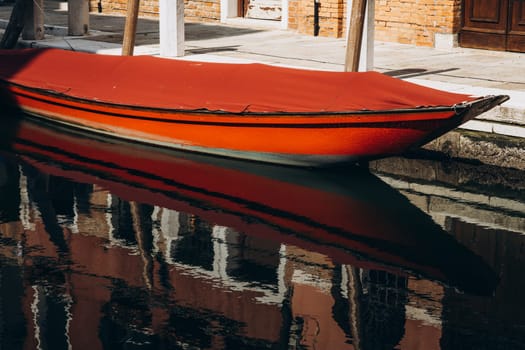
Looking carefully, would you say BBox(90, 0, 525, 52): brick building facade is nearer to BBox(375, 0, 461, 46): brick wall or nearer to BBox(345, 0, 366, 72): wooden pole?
BBox(375, 0, 461, 46): brick wall

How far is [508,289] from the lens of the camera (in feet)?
29.0

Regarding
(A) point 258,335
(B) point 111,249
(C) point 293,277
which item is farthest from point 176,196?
(A) point 258,335

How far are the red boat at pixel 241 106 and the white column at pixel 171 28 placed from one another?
5.71ft

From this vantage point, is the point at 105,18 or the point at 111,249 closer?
the point at 111,249

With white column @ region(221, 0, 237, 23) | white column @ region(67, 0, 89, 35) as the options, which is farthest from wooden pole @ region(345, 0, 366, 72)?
white column @ region(221, 0, 237, 23)

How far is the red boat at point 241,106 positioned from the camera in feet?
37.8

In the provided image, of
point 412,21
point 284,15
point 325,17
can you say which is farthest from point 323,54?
point 284,15

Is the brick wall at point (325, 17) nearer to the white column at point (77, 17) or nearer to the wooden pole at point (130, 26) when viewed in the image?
the white column at point (77, 17)

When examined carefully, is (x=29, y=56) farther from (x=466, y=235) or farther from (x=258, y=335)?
(x=258, y=335)

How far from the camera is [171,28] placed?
1606cm

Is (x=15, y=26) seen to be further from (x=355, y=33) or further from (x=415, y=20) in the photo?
(x=355, y=33)

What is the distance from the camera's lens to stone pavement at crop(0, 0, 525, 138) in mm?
12844

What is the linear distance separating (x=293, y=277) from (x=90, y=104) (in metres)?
5.63

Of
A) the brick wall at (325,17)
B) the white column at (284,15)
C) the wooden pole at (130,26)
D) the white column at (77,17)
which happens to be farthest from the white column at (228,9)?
the wooden pole at (130,26)
